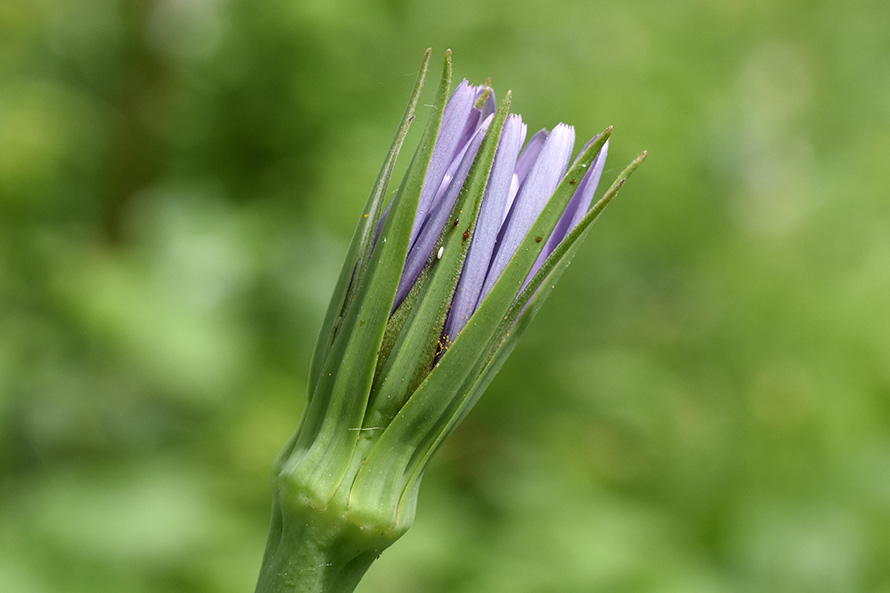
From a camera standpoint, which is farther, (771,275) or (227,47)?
(227,47)

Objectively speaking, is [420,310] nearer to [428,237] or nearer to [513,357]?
[428,237]

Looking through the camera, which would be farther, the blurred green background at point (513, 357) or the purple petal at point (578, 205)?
the blurred green background at point (513, 357)

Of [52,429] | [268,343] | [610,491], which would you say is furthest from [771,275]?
[52,429]

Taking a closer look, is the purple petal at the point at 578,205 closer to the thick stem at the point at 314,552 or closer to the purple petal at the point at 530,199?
the purple petal at the point at 530,199

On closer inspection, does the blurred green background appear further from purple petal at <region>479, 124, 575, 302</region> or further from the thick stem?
purple petal at <region>479, 124, 575, 302</region>

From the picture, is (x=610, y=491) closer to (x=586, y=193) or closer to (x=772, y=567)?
(x=772, y=567)

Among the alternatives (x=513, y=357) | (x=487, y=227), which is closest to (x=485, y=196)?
(x=487, y=227)

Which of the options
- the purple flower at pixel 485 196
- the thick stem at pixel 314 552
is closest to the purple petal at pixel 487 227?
the purple flower at pixel 485 196
